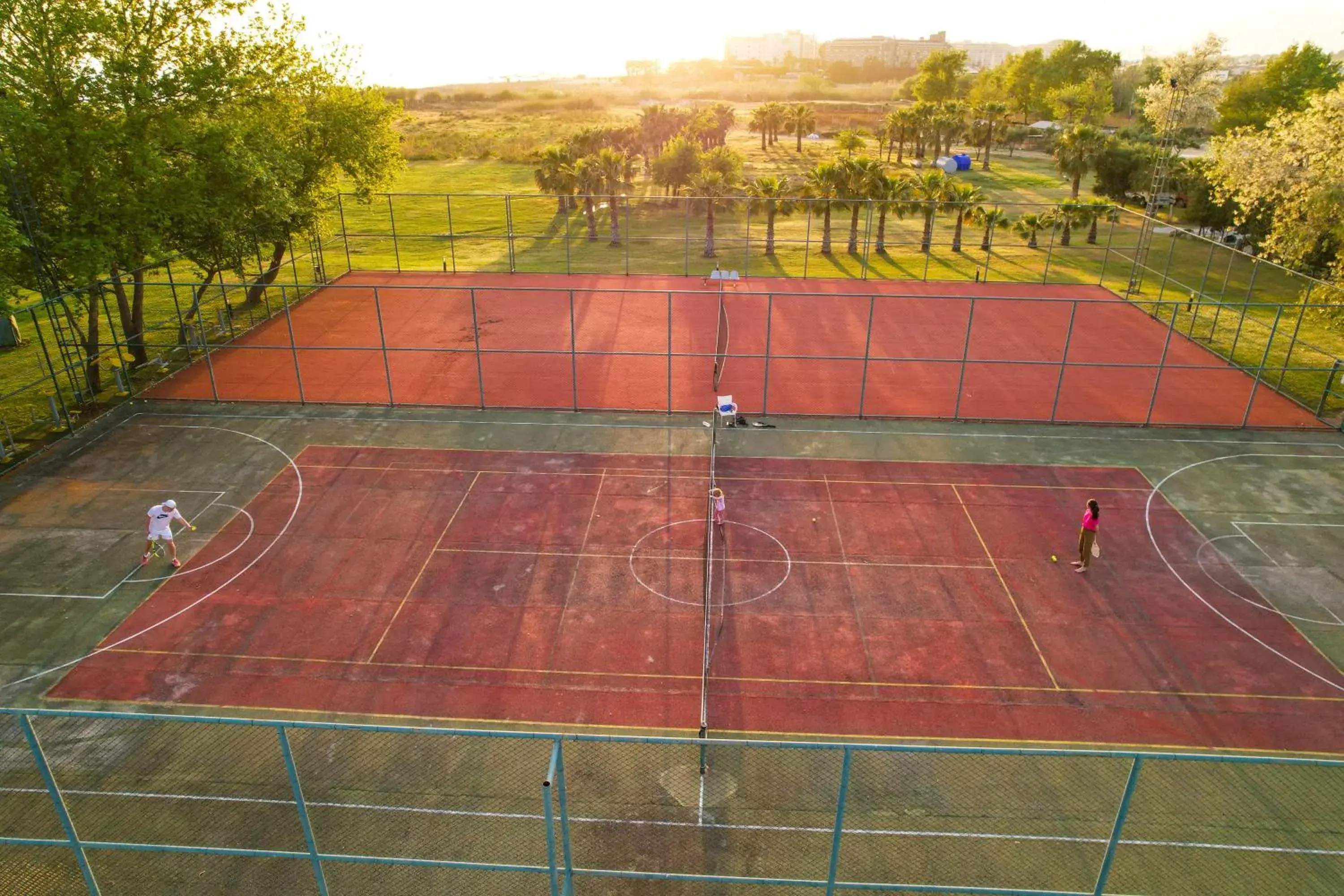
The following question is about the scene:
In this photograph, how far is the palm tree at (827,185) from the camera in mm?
44969

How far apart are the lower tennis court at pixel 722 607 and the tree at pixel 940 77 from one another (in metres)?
108

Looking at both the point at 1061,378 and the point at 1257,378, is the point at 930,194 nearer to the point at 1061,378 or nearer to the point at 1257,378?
the point at 1061,378

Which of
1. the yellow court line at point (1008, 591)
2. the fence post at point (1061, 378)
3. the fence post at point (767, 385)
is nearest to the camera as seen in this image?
the yellow court line at point (1008, 591)

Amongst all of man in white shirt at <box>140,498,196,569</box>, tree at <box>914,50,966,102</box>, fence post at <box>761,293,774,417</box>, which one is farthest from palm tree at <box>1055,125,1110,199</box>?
tree at <box>914,50,966,102</box>

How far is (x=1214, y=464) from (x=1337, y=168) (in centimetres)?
1434

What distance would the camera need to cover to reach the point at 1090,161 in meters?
56.9

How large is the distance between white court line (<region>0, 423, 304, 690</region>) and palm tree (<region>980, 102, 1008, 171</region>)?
247ft

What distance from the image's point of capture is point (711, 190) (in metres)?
46.2

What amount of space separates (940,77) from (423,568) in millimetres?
120239

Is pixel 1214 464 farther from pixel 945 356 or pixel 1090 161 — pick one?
pixel 1090 161

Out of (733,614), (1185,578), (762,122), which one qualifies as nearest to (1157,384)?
(1185,578)

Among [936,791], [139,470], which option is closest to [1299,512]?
[936,791]

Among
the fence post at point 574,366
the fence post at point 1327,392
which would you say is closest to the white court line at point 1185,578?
the fence post at point 1327,392

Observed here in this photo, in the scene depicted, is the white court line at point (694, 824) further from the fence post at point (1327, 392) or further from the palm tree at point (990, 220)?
the palm tree at point (990, 220)
